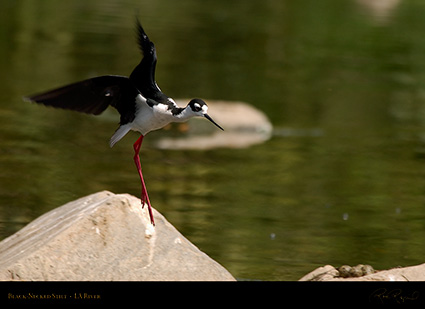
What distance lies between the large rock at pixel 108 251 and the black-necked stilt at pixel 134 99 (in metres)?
A: 0.18

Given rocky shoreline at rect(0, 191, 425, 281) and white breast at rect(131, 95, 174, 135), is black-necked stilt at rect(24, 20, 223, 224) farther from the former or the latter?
rocky shoreline at rect(0, 191, 425, 281)

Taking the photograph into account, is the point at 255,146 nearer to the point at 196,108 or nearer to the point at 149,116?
the point at 149,116

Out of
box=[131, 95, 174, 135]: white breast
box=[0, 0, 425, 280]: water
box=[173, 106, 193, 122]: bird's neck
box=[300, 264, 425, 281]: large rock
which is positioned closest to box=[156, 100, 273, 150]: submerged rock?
box=[0, 0, 425, 280]: water

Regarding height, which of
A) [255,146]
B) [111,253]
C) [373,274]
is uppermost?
[111,253]

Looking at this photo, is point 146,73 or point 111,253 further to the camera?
point 111,253

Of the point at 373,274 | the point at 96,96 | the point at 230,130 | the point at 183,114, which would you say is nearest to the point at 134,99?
the point at 96,96

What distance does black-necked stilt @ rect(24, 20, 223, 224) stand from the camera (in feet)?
21.9

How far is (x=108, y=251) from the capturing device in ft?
22.7

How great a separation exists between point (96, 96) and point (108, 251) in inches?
46.0

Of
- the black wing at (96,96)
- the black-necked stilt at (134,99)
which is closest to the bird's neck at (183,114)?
the black-necked stilt at (134,99)
